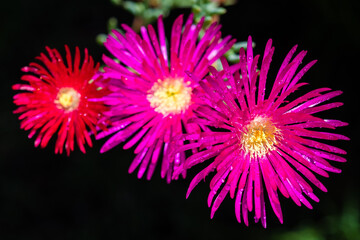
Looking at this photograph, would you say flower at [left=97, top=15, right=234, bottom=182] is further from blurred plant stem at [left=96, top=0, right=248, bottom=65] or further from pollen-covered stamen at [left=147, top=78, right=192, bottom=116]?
blurred plant stem at [left=96, top=0, right=248, bottom=65]

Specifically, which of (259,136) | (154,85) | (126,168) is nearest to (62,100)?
(154,85)

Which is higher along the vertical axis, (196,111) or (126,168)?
(126,168)

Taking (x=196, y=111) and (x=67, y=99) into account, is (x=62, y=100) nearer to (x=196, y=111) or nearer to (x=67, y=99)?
(x=67, y=99)

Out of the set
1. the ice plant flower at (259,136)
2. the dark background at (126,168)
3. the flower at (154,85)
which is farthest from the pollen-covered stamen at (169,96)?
the dark background at (126,168)

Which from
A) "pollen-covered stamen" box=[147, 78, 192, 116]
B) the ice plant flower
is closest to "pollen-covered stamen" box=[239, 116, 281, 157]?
the ice plant flower

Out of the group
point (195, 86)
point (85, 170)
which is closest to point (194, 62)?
point (195, 86)

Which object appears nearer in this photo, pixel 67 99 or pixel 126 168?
pixel 67 99

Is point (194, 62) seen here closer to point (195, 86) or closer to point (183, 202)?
point (195, 86)
